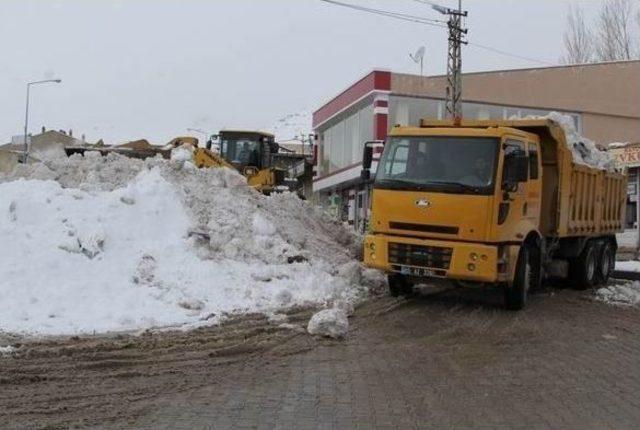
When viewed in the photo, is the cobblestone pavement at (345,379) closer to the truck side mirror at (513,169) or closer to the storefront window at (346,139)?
the truck side mirror at (513,169)

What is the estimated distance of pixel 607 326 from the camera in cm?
1172

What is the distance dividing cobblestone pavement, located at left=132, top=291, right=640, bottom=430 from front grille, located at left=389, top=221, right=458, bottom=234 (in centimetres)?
141

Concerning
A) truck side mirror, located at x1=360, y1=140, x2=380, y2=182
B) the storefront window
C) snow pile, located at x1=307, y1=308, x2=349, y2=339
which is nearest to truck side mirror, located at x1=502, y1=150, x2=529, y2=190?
truck side mirror, located at x1=360, y1=140, x2=380, y2=182

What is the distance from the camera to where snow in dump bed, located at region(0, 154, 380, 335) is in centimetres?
1098

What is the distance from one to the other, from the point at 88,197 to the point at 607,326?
32.4 feet

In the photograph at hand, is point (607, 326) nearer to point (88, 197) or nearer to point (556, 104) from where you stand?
point (88, 197)

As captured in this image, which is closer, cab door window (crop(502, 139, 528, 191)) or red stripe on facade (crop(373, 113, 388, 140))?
cab door window (crop(502, 139, 528, 191))

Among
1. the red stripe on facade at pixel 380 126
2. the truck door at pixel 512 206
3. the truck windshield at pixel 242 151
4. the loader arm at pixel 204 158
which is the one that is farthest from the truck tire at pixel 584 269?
the red stripe on facade at pixel 380 126

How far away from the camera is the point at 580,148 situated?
15320 mm

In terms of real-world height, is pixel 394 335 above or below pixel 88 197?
below

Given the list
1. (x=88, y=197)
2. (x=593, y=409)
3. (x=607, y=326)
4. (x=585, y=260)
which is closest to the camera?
(x=593, y=409)

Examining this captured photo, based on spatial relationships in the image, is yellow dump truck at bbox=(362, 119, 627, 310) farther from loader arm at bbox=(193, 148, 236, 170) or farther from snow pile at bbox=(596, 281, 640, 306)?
loader arm at bbox=(193, 148, 236, 170)

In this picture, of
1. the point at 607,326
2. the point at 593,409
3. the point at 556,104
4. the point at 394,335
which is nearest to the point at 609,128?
the point at 556,104

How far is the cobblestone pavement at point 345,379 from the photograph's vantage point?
6.43 meters
